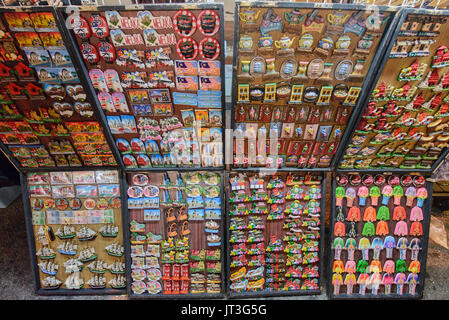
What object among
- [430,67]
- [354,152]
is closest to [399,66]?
[430,67]

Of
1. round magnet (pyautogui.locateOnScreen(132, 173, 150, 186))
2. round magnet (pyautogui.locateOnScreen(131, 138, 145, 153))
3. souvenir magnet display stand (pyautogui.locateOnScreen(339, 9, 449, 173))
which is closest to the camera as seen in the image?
souvenir magnet display stand (pyautogui.locateOnScreen(339, 9, 449, 173))

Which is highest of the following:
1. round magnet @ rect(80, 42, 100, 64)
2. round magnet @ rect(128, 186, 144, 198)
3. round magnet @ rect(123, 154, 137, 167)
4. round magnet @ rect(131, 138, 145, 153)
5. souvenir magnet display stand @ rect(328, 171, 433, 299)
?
round magnet @ rect(80, 42, 100, 64)

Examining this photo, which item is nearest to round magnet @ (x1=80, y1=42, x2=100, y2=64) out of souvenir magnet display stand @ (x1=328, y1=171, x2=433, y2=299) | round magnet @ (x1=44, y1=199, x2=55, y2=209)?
round magnet @ (x1=44, y1=199, x2=55, y2=209)

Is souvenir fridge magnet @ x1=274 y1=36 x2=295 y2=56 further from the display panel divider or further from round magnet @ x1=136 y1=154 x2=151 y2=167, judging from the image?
round magnet @ x1=136 y1=154 x2=151 y2=167

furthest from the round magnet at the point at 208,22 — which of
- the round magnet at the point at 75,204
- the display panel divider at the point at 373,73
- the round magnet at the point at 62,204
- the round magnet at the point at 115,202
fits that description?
the round magnet at the point at 62,204

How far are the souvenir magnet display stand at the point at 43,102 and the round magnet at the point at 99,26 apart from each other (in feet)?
0.80

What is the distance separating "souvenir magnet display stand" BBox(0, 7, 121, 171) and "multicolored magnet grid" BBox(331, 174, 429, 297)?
2695 mm

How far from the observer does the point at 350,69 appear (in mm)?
2297

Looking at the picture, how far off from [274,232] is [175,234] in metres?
1.13

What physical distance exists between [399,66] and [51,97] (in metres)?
3.04

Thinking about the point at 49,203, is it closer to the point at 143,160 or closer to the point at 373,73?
the point at 143,160

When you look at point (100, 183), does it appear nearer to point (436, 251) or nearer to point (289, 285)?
point (289, 285)

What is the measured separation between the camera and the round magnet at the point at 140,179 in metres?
3.04

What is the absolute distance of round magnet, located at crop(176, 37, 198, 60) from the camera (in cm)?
214
